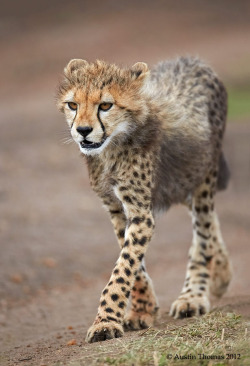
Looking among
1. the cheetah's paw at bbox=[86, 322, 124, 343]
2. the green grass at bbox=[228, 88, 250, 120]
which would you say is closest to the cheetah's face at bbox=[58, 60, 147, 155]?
the cheetah's paw at bbox=[86, 322, 124, 343]

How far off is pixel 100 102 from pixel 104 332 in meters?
1.31

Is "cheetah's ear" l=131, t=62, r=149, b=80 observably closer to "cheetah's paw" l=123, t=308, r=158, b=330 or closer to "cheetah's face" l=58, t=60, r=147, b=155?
"cheetah's face" l=58, t=60, r=147, b=155

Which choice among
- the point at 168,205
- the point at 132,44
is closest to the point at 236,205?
the point at 168,205

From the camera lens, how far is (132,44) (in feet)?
70.9

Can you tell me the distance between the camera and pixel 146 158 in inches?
218

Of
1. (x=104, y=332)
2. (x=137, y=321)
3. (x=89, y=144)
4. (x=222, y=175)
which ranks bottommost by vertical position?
(x=104, y=332)

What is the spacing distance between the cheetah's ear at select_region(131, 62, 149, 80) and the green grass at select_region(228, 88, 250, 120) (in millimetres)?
9380

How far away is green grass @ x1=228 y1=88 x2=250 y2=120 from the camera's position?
1501 centimetres

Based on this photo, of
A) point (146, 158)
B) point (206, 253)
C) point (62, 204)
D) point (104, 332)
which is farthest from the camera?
point (62, 204)

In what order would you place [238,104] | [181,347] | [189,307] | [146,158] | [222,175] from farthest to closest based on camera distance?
1. [238,104]
2. [222,175]
3. [189,307]
4. [146,158]
5. [181,347]

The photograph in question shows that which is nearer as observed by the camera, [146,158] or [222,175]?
[146,158]

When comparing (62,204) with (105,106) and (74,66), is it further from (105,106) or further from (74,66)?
(105,106)

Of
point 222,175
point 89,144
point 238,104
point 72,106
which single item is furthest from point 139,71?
point 238,104

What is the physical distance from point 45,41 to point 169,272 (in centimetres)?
1371
